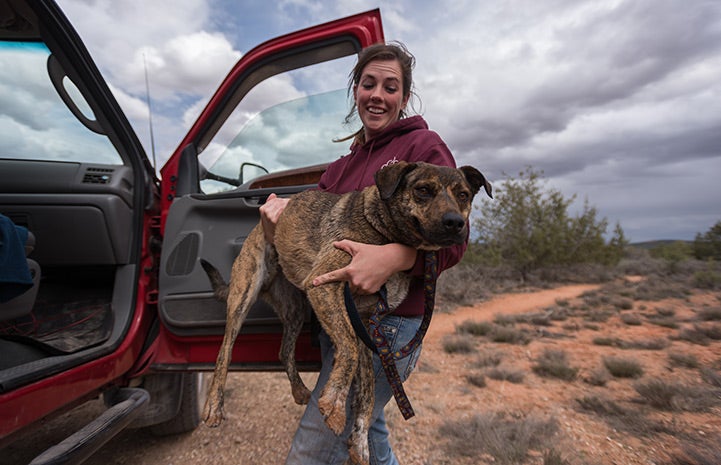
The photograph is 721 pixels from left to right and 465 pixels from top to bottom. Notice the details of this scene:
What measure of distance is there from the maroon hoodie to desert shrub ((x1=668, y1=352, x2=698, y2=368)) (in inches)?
253

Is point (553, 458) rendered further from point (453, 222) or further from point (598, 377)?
point (598, 377)

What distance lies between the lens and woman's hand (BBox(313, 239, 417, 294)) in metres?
1.70

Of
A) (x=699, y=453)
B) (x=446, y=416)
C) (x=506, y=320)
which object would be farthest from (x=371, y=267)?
(x=506, y=320)

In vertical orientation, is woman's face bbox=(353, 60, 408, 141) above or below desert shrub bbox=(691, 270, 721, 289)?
above

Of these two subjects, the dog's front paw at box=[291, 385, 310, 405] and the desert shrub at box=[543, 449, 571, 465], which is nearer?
the dog's front paw at box=[291, 385, 310, 405]

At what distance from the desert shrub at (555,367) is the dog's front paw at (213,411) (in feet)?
17.0

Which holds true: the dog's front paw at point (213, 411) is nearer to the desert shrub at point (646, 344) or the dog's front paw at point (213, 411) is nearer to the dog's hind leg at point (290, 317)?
the dog's hind leg at point (290, 317)

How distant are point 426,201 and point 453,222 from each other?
0.71 feet

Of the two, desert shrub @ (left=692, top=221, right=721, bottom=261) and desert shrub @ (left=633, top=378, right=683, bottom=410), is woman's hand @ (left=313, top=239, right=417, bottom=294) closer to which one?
desert shrub @ (left=633, top=378, right=683, bottom=410)

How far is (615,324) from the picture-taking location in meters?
9.01

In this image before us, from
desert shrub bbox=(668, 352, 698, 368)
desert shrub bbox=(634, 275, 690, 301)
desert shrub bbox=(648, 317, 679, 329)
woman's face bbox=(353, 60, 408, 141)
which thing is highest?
woman's face bbox=(353, 60, 408, 141)

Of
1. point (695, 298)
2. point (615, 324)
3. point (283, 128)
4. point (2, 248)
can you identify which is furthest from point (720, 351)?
point (2, 248)

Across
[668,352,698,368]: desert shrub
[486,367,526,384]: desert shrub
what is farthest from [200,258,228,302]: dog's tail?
[668,352,698,368]: desert shrub

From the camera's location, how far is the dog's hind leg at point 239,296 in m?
2.04
